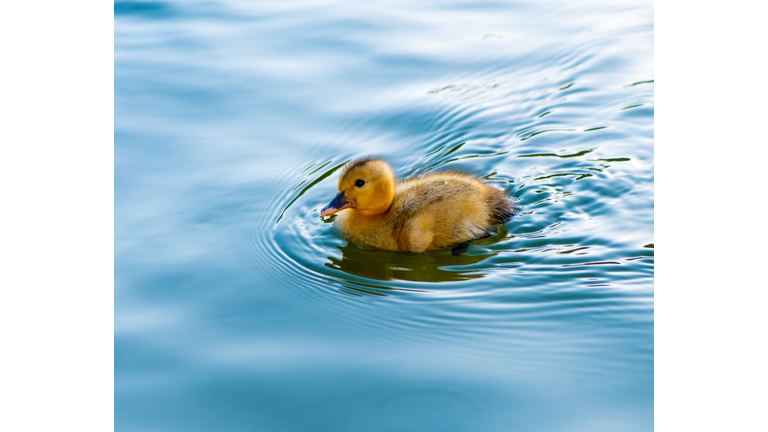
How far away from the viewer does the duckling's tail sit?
486 cm

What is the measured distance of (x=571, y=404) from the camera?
3061 mm

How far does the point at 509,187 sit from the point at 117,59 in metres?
4.47

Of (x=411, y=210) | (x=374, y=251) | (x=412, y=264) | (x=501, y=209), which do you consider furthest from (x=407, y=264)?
(x=501, y=209)

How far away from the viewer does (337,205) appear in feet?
15.6

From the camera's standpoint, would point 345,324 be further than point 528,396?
Yes

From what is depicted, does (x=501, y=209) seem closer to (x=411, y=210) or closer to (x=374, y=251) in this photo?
(x=411, y=210)

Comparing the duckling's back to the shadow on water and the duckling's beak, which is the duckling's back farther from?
the duckling's beak

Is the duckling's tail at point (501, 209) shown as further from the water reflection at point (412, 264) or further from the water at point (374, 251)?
the water reflection at point (412, 264)

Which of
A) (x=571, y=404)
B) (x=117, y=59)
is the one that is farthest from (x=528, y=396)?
(x=117, y=59)

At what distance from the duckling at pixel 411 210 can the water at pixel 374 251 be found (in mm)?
125

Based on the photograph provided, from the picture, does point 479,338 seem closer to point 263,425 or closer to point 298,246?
point 263,425

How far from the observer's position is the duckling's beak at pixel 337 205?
474 cm

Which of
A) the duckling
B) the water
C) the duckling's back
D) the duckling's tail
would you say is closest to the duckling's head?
the duckling

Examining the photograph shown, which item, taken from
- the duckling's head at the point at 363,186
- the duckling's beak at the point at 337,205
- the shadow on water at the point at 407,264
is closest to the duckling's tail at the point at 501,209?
the shadow on water at the point at 407,264
